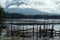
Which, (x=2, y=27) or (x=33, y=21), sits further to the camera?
(x=33, y=21)

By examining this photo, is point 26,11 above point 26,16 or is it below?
above

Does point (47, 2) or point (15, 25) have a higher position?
point (47, 2)

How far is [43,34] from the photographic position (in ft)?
25.4

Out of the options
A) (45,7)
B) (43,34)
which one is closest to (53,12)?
(45,7)

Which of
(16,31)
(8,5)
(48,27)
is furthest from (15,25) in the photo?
(48,27)

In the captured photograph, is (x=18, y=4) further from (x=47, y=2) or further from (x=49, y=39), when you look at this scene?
(x=49, y=39)

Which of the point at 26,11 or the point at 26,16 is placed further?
the point at 26,11

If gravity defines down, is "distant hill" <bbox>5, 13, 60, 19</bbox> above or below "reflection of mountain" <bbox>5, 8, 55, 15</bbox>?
below

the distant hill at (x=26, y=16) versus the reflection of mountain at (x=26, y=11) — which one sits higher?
the reflection of mountain at (x=26, y=11)

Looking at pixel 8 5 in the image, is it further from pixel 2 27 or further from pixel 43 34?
pixel 43 34

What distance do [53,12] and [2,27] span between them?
6.26 feet

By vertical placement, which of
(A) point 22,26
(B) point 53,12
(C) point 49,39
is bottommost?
(C) point 49,39

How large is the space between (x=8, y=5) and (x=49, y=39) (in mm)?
1913

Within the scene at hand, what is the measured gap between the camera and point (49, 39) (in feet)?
24.6
